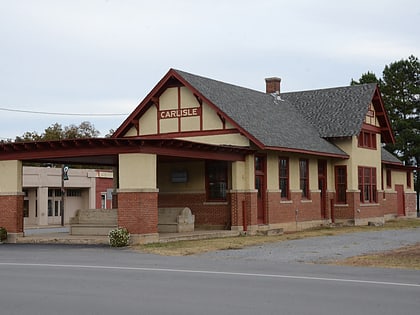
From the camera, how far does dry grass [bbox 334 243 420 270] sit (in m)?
17.2

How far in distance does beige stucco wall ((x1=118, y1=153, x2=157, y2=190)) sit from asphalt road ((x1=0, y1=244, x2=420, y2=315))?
5.61 meters

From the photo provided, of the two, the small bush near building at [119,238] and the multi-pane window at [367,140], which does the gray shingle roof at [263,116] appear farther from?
the small bush near building at [119,238]

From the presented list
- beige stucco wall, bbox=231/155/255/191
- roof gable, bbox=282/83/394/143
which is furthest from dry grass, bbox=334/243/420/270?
roof gable, bbox=282/83/394/143

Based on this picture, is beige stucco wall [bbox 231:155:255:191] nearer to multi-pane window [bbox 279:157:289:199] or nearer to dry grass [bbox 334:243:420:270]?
multi-pane window [bbox 279:157:289:199]

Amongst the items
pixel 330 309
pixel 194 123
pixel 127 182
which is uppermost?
pixel 194 123

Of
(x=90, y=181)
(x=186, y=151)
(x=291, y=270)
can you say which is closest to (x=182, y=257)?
(x=291, y=270)

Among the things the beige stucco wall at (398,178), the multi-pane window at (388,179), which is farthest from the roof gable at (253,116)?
the beige stucco wall at (398,178)

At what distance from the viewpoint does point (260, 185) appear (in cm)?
3136

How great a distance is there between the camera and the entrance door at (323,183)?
1463 inches

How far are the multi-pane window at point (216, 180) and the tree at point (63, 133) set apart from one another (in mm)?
29727

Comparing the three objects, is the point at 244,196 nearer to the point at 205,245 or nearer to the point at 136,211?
the point at 205,245

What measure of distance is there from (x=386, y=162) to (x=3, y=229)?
27.5 m

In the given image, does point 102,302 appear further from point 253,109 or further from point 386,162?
point 386,162

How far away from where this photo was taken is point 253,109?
3459cm
